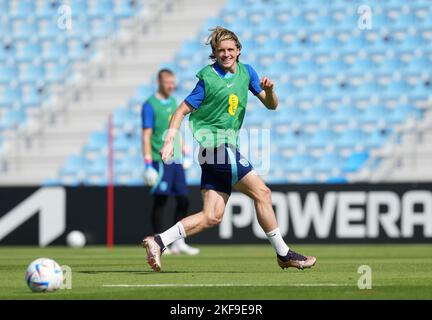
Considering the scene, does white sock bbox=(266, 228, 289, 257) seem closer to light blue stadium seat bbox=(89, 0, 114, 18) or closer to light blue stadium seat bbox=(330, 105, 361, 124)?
light blue stadium seat bbox=(330, 105, 361, 124)

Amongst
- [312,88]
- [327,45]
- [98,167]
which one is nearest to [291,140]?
[312,88]

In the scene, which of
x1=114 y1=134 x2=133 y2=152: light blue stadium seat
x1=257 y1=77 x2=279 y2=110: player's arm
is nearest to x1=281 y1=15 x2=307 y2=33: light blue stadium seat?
x1=114 y1=134 x2=133 y2=152: light blue stadium seat

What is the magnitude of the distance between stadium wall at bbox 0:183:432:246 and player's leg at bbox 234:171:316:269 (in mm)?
6932

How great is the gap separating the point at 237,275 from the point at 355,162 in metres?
9.99

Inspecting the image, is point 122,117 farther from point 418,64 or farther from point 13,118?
point 418,64

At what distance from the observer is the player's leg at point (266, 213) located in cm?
953

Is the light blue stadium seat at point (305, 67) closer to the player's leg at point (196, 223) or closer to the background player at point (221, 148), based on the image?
the background player at point (221, 148)

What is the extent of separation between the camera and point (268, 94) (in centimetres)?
962

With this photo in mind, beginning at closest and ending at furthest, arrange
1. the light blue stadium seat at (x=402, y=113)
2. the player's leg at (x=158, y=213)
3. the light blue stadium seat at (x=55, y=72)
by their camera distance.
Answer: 1. the player's leg at (x=158, y=213)
2. the light blue stadium seat at (x=402, y=113)
3. the light blue stadium seat at (x=55, y=72)

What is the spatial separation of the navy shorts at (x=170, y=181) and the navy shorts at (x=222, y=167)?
461cm

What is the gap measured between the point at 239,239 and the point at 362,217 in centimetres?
192

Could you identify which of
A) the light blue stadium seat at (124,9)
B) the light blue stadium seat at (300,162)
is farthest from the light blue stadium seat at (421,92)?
the light blue stadium seat at (124,9)

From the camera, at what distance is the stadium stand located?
19719mm
